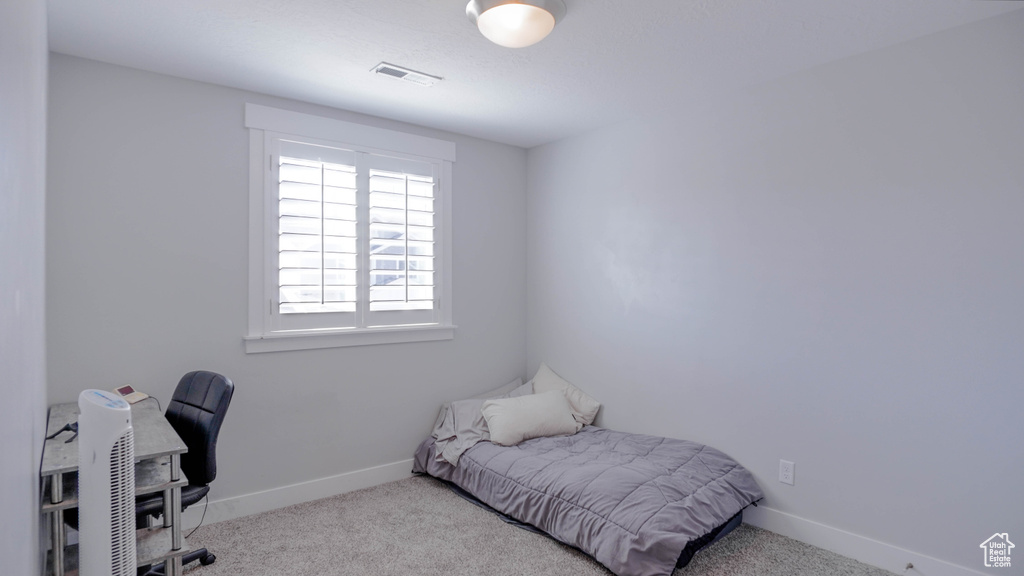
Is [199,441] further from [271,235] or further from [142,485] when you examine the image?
[271,235]

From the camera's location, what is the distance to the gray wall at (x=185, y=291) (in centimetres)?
262

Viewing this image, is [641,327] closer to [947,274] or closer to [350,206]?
[947,274]

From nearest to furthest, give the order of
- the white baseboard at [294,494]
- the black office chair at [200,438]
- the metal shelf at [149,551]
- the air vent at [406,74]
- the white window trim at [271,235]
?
the metal shelf at [149,551] < the black office chair at [200,438] < the air vent at [406,74] < the white baseboard at [294,494] < the white window trim at [271,235]

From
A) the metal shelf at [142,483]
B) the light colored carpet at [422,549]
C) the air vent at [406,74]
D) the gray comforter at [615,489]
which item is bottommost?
the light colored carpet at [422,549]

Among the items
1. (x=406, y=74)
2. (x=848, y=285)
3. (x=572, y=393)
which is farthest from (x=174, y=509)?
(x=848, y=285)

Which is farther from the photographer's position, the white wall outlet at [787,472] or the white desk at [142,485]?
the white wall outlet at [787,472]

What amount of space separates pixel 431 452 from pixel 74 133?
8.70 ft

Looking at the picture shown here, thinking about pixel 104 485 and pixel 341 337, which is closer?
pixel 104 485

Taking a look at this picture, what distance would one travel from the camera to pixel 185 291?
9.57 feet

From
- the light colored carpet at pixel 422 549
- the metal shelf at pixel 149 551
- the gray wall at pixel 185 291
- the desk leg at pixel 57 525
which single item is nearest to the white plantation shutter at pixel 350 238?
the gray wall at pixel 185 291

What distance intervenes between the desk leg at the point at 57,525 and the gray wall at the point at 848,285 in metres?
2.99

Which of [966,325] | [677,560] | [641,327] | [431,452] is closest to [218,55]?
[431,452]

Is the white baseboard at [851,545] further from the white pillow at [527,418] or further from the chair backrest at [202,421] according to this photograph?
the chair backrest at [202,421]

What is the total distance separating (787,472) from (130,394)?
3408mm
